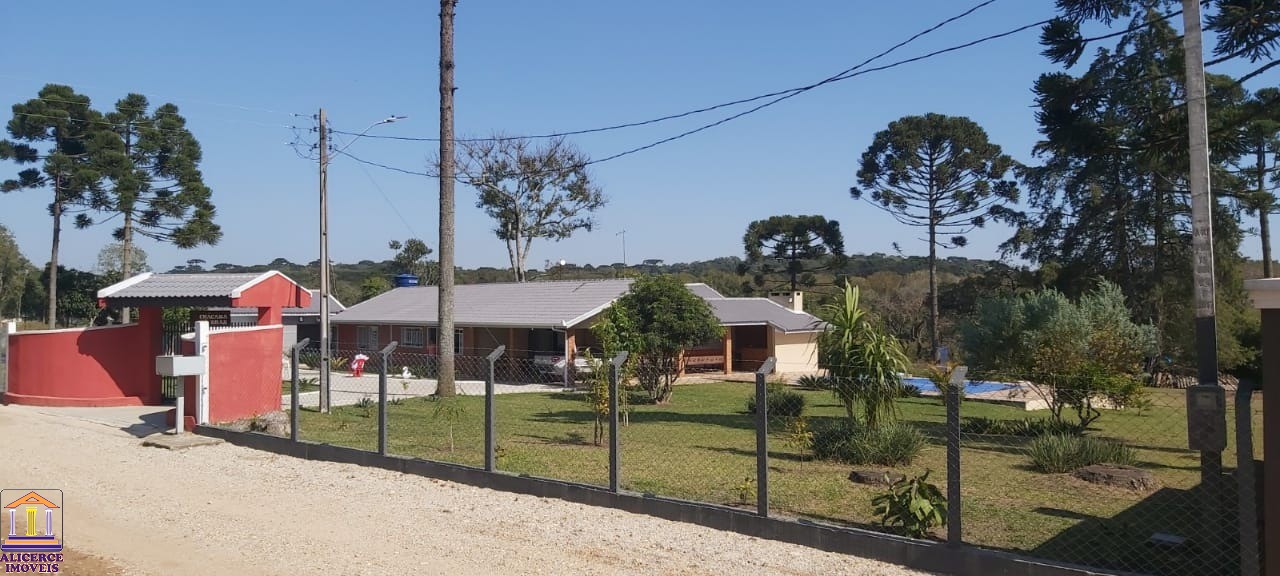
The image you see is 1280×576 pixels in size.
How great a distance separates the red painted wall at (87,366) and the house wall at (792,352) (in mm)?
21691

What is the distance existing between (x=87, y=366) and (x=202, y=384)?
5.72 metres

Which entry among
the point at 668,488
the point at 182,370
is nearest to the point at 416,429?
the point at 182,370

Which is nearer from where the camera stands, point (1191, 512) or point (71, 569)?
point (71, 569)

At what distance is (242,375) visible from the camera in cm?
1459

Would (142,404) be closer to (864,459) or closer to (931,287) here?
(864,459)

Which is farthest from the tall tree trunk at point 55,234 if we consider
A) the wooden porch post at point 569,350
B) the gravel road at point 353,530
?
the gravel road at point 353,530

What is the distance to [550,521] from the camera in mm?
8008

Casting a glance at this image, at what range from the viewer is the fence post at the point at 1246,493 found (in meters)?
5.23

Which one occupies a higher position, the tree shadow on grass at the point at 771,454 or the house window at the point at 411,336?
the house window at the point at 411,336

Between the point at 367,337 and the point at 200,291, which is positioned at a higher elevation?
the point at 200,291

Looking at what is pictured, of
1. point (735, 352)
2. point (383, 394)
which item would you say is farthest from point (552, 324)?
point (383, 394)

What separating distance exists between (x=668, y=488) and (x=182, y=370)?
314 inches

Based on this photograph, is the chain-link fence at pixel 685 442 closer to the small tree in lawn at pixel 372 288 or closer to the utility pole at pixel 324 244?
the utility pole at pixel 324 244

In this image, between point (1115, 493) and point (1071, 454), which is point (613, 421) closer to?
point (1115, 493)
